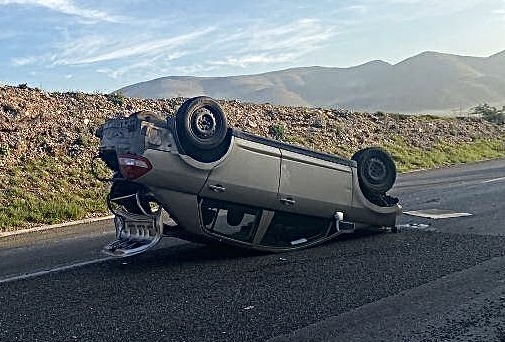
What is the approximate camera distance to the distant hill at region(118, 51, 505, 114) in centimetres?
9369

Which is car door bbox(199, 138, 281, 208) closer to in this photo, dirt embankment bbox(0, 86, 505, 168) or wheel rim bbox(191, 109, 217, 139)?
wheel rim bbox(191, 109, 217, 139)

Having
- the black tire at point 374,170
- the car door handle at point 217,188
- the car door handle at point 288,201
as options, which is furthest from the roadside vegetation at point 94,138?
the black tire at point 374,170

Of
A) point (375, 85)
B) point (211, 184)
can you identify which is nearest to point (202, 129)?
point (211, 184)

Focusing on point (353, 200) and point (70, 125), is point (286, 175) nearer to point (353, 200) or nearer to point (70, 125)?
point (353, 200)

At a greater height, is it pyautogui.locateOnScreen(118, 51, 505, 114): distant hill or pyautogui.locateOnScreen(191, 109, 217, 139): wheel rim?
pyautogui.locateOnScreen(118, 51, 505, 114): distant hill

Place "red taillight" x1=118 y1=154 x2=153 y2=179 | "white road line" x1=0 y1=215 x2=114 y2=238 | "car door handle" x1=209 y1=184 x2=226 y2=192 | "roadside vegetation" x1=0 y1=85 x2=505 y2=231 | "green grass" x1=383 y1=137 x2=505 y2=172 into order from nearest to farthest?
"red taillight" x1=118 y1=154 x2=153 y2=179 < "car door handle" x1=209 y1=184 x2=226 y2=192 < "white road line" x1=0 y1=215 x2=114 y2=238 < "roadside vegetation" x1=0 y1=85 x2=505 y2=231 < "green grass" x1=383 y1=137 x2=505 y2=172

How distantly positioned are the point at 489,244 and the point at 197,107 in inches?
148

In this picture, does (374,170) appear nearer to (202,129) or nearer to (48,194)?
(202,129)

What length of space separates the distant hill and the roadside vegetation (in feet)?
196

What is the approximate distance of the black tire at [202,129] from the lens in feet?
20.6

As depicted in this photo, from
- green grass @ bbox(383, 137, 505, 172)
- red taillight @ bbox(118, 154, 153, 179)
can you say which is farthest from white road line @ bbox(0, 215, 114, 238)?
green grass @ bbox(383, 137, 505, 172)

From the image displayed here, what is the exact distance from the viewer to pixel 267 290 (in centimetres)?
565

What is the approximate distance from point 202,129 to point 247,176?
0.69m

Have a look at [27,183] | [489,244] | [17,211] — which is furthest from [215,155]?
[27,183]
